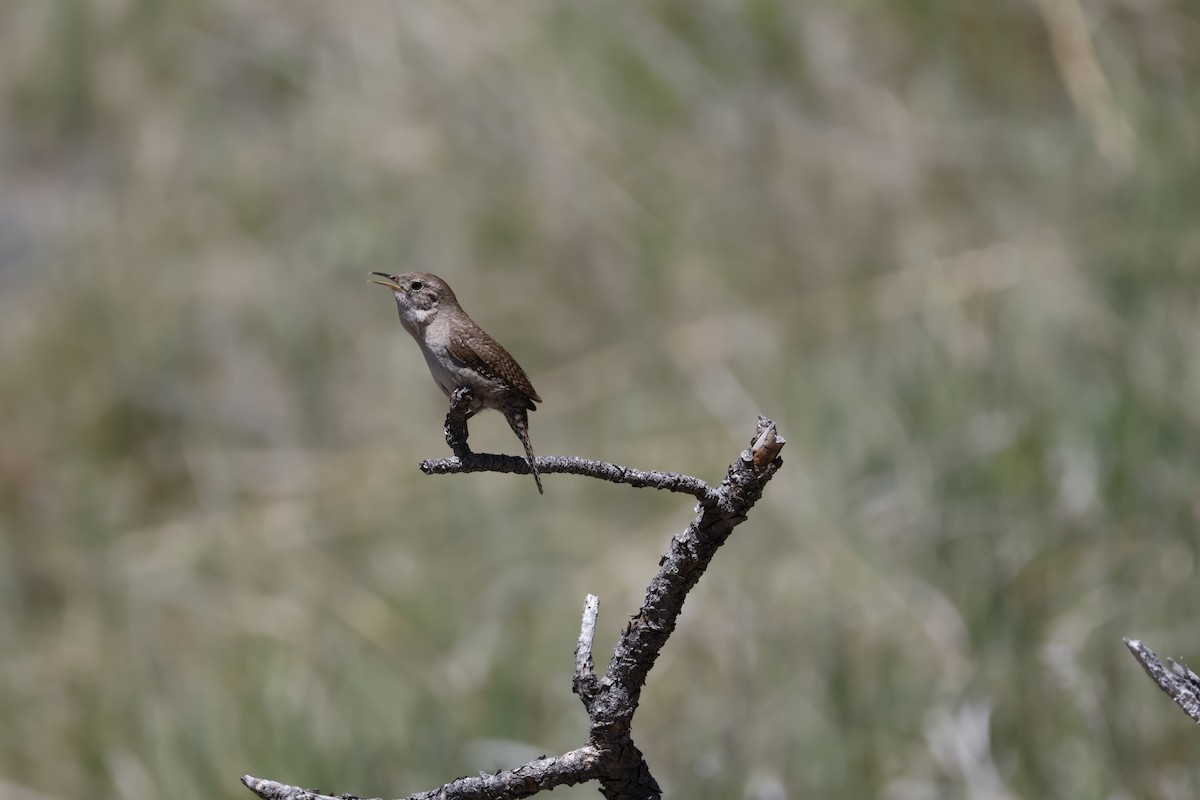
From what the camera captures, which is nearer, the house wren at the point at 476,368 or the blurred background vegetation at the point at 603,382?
the house wren at the point at 476,368

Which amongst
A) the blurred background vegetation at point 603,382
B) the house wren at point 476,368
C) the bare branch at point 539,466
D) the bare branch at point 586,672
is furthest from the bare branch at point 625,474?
the blurred background vegetation at point 603,382

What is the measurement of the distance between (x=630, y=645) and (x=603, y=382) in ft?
16.4

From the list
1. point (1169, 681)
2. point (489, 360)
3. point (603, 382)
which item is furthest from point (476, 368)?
point (603, 382)

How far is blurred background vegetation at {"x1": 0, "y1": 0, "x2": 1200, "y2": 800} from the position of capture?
5055mm

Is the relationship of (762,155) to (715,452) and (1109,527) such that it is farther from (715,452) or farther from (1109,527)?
(1109,527)

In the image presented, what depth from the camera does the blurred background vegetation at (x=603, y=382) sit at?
5.05m

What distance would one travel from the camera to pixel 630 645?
6.54ft

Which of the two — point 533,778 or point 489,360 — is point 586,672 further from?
point 489,360

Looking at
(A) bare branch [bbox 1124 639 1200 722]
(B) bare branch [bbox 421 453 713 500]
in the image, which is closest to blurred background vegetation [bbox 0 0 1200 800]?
(A) bare branch [bbox 1124 639 1200 722]

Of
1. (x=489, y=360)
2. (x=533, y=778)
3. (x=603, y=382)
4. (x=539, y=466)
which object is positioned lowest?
(x=533, y=778)

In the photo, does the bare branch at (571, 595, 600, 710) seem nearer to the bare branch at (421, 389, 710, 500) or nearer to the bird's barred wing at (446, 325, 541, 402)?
the bare branch at (421, 389, 710, 500)

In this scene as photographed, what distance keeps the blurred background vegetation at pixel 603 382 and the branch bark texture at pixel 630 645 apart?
8.33 feet

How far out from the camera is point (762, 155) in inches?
295

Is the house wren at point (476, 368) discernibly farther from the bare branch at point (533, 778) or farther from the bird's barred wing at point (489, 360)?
the bare branch at point (533, 778)
